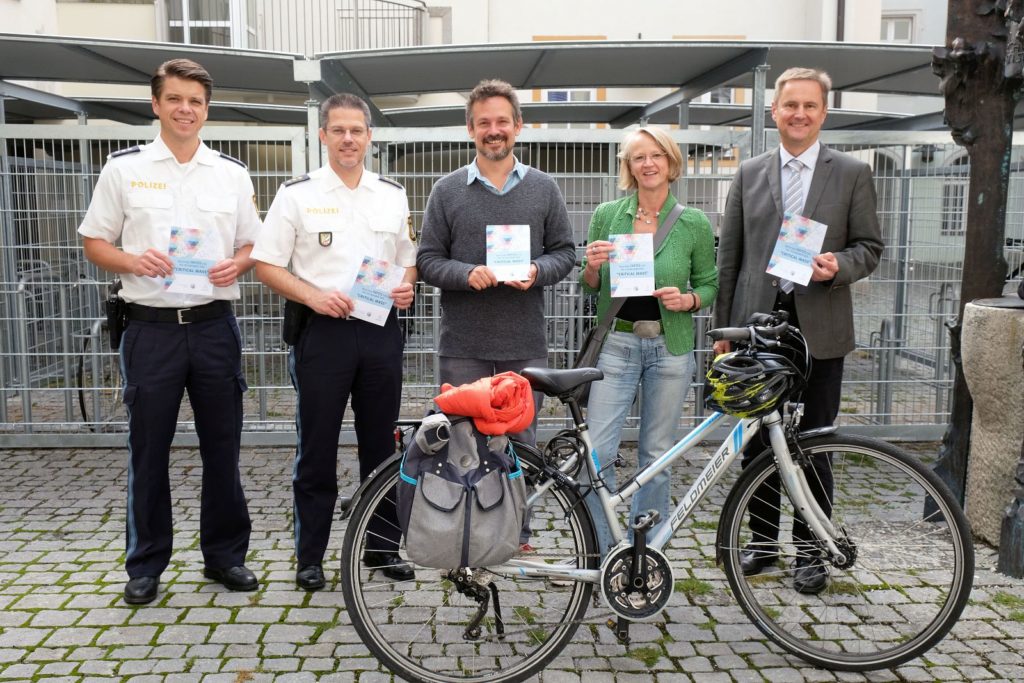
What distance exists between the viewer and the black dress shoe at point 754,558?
3809 millimetres

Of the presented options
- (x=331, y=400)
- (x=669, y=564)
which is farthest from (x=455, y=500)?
(x=331, y=400)

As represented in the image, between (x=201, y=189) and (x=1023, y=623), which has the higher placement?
(x=201, y=189)

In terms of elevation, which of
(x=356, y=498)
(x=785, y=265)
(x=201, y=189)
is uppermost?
(x=201, y=189)

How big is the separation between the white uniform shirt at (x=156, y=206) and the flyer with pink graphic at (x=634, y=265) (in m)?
1.59

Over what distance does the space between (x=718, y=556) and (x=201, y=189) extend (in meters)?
2.47

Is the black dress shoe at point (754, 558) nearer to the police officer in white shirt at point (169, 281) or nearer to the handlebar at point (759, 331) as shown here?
the handlebar at point (759, 331)

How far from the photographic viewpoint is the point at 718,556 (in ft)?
11.8

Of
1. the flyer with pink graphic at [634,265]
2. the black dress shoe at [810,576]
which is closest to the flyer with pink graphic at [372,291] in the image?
the flyer with pink graphic at [634,265]

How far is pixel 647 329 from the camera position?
13.0 ft

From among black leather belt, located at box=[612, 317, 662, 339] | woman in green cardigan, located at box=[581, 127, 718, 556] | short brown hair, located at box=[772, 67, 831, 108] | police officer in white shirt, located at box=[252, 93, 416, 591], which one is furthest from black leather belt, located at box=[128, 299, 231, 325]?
short brown hair, located at box=[772, 67, 831, 108]

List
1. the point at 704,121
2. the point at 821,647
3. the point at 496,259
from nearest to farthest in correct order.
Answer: the point at 821,647, the point at 496,259, the point at 704,121

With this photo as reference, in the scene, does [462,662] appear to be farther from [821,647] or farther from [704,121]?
[704,121]

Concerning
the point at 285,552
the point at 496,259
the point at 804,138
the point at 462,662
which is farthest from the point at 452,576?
the point at 804,138

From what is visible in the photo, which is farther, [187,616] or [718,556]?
[187,616]
